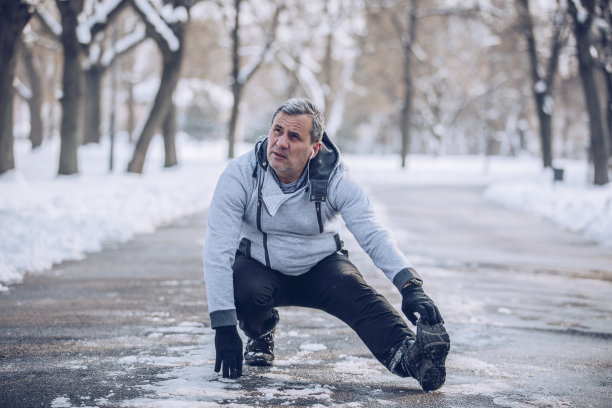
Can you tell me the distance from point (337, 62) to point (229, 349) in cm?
4432

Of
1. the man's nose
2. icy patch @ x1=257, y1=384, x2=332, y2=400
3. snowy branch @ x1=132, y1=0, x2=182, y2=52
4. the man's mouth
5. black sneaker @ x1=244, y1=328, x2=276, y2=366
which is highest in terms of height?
snowy branch @ x1=132, y1=0, x2=182, y2=52

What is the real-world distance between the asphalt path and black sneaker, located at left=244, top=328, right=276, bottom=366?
0.27 feet

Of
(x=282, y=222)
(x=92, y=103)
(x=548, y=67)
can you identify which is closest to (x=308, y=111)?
(x=282, y=222)

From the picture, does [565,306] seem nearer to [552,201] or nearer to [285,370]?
[285,370]

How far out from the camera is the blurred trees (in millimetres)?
21031

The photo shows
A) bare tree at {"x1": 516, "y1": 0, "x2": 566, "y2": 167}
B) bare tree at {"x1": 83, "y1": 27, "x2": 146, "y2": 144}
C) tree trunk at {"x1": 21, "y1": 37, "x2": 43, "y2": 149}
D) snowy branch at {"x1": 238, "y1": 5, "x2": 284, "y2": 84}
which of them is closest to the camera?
bare tree at {"x1": 83, "y1": 27, "x2": 146, "y2": 144}

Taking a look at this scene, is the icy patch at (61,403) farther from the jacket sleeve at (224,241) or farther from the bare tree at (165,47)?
the bare tree at (165,47)

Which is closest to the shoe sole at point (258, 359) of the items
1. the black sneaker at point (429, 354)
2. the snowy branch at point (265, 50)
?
the black sneaker at point (429, 354)

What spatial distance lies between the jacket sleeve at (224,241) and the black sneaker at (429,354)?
2.94ft

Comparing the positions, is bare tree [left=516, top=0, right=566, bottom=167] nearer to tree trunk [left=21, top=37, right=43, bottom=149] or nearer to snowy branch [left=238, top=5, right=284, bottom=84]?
snowy branch [left=238, top=5, right=284, bottom=84]

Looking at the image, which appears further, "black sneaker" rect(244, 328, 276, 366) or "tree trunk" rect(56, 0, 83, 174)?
"tree trunk" rect(56, 0, 83, 174)

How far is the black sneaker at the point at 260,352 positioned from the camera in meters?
4.35

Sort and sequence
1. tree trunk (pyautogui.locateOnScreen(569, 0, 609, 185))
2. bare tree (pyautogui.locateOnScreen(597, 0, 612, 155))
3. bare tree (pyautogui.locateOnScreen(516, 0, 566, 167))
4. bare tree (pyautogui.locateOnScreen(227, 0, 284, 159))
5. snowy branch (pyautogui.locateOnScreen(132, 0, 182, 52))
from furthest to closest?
bare tree (pyautogui.locateOnScreen(227, 0, 284, 159)) < bare tree (pyautogui.locateOnScreen(516, 0, 566, 167)) < bare tree (pyautogui.locateOnScreen(597, 0, 612, 155)) < tree trunk (pyautogui.locateOnScreen(569, 0, 609, 185)) < snowy branch (pyautogui.locateOnScreen(132, 0, 182, 52))

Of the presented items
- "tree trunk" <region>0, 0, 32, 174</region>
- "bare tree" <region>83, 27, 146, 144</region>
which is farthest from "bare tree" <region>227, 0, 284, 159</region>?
"tree trunk" <region>0, 0, 32, 174</region>
